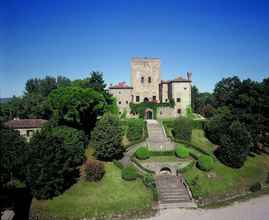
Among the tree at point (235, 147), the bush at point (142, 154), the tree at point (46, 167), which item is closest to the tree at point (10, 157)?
the tree at point (46, 167)

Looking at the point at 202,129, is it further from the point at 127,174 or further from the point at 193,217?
the point at 193,217

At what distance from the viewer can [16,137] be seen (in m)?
27.7

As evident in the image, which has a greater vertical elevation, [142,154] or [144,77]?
[144,77]

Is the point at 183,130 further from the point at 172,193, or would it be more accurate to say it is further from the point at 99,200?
the point at 99,200

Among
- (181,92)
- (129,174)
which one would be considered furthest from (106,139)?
(181,92)

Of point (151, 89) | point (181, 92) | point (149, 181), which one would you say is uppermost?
point (151, 89)

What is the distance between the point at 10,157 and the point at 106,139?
34.8ft

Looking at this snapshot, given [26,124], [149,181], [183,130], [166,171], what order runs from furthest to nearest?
[26,124] < [183,130] < [166,171] < [149,181]

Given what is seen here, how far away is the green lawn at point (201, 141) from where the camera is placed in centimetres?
3572

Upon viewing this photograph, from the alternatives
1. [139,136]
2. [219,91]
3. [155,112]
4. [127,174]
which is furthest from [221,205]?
[219,91]

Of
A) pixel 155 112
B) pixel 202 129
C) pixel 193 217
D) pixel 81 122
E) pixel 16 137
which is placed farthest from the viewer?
pixel 155 112

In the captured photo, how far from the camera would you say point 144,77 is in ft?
167

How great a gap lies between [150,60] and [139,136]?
20.7 metres

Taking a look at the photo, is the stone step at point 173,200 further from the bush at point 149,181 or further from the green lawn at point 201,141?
the green lawn at point 201,141
